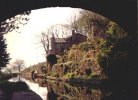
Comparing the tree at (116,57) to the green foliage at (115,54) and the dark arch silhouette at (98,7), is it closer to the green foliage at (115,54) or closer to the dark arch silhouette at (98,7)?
the green foliage at (115,54)

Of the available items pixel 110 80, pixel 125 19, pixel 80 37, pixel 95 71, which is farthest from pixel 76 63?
pixel 125 19

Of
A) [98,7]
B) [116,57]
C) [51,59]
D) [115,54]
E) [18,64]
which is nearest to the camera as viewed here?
[98,7]

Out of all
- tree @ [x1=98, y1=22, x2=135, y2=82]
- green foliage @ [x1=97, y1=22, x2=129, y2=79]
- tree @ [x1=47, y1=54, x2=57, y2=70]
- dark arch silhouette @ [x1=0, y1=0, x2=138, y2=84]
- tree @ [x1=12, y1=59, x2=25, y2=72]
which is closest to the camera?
dark arch silhouette @ [x1=0, y1=0, x2=138, y2=84]

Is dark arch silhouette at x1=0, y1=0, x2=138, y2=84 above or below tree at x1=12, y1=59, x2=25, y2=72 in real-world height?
below

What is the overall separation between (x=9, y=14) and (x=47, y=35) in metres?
60.3

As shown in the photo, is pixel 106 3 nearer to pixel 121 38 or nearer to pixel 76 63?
pixel 121 38

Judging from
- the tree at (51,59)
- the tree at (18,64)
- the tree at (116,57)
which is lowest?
the tree at (116,57)

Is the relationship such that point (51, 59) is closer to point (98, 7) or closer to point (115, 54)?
point (115, 54)

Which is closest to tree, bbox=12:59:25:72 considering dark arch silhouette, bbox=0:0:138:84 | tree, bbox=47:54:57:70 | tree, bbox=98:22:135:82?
tree, bbox=47:54:57:70

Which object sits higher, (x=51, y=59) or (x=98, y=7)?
(x=51, y=59)

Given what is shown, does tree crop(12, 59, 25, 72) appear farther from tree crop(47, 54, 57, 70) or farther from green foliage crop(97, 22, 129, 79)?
green foliage crop(97, 22, 129, 79)

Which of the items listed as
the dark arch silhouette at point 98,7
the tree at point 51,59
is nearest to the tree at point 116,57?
the dark arch silhouette at point 98,7

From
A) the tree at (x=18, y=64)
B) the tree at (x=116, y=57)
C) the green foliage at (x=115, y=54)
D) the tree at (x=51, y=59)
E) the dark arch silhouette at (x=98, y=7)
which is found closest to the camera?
the dark arch silhouette at (x=98, y=7)

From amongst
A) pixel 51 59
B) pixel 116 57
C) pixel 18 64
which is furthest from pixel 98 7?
pixel 18 64
